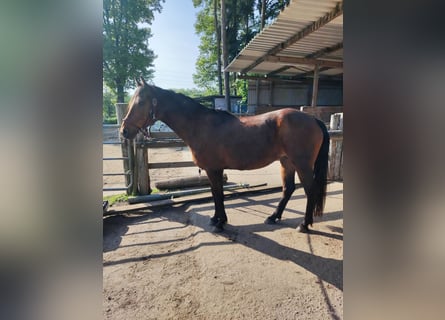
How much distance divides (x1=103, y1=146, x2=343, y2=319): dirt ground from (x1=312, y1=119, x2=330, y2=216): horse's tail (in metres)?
0.31

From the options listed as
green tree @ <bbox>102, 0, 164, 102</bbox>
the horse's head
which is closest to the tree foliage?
green tree @ <bbox>102, 0, 164, 102</bbox>

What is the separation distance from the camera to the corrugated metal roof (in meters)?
3.62

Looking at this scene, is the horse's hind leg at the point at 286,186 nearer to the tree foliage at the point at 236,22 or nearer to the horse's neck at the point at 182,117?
the horse's neck at the point at 182,117

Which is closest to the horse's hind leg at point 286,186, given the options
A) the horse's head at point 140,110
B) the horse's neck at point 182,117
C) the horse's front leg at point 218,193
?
the horse's front leg at point 218,193

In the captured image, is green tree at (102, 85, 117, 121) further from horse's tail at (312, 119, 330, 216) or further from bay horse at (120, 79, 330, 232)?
horse's tail at (312, 119, 330, 216)

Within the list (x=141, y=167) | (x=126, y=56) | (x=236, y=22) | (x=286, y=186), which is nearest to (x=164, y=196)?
(x=141, y=167)

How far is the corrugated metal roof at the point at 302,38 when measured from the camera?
11.9 ft
